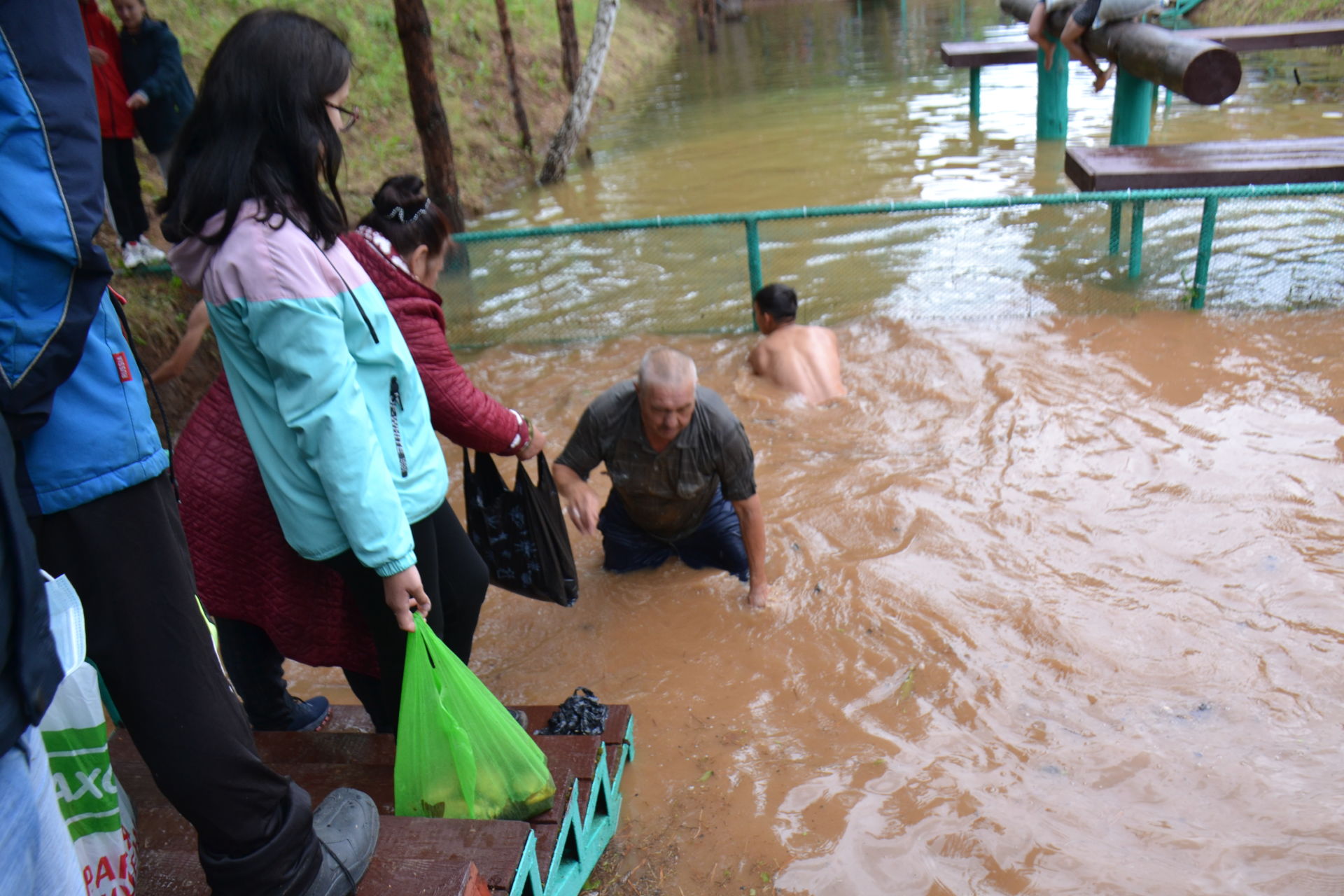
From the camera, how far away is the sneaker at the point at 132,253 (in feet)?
20.4

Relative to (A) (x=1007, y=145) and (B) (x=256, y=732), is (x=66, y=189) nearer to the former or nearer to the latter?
(B) (x=256, y=732)

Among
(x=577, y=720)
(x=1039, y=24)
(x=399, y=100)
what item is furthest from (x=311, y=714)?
(x=399, y=100)

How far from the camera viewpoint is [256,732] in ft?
9.34

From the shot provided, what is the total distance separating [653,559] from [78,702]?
9.31ft

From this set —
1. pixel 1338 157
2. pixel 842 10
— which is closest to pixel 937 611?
pixel 1338 157

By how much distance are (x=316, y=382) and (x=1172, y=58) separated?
627 cm

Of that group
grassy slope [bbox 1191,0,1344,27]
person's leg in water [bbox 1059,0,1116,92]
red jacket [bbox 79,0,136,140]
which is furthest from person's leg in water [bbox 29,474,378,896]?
grassy slope [bbox 1191,0,1344,27]

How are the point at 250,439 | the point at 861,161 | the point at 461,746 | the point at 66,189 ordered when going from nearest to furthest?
the point at 66,189
the point at 250,439
the point at 461,746
the point at 861,161

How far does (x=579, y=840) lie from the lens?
2.57 meters

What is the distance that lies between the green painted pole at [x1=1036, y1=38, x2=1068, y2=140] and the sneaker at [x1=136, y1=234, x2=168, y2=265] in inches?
361

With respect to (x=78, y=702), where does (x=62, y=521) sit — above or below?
above

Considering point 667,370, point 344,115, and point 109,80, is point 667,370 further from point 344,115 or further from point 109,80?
point 109,80

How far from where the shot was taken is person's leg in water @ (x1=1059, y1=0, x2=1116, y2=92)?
7512 millimetres

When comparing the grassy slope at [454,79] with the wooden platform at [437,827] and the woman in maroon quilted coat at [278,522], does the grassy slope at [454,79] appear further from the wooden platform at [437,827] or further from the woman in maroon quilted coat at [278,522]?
the wooden platform at [437,827]
